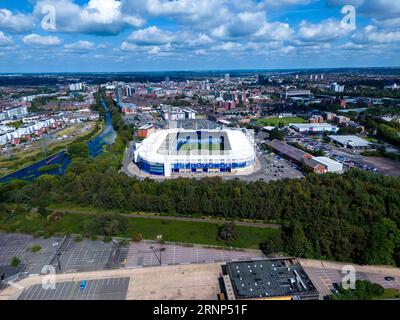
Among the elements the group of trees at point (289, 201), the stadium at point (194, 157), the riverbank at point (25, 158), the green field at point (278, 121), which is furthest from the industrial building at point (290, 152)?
the riverbank at point (25, 158)

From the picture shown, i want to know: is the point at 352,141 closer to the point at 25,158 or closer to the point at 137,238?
the point at 137,238

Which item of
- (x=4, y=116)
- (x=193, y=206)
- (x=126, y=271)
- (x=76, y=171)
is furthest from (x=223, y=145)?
(x=4, y=116)

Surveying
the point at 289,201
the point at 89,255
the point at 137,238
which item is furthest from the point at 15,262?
the point at 289,201

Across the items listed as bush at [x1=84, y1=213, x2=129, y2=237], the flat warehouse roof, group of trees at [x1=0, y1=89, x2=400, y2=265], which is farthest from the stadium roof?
the flat warehouse roof

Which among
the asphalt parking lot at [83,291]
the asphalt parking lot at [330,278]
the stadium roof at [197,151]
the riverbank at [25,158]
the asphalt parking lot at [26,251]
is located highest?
the stadium roof at [197,151]

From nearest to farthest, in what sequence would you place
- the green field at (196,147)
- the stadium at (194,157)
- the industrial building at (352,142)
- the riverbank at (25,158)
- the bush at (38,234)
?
the bush at (38,234)
the stadium at (194,157)
the green field at (196,147)
the riverbank at (25,158)
the industrial building at (352,142)

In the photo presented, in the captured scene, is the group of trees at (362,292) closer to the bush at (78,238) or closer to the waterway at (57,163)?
the bush at (78,238)
